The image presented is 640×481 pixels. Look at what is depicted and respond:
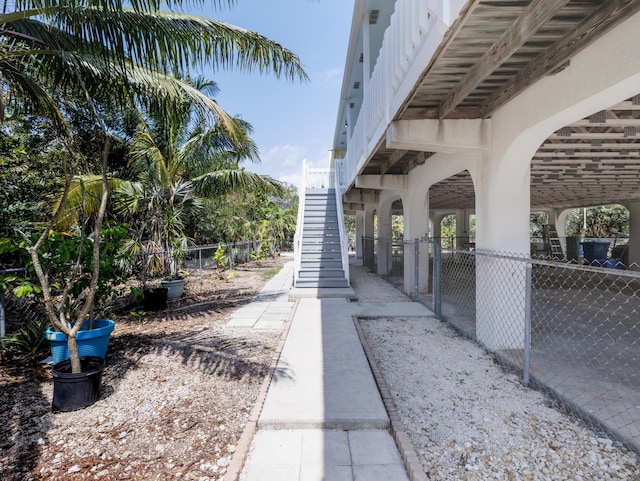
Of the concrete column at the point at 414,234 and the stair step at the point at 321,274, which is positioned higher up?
the concrete column at the point at 414,234

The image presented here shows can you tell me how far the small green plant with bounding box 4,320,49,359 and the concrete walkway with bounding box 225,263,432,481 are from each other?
119 inches

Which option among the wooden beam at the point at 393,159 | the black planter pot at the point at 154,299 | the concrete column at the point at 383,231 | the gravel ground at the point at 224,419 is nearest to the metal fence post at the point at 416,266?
the wooden beam at the point at 393,159

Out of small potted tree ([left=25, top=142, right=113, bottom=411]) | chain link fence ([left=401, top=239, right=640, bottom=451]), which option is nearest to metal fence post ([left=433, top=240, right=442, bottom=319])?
chain link fence ([left=401, top=239, right=640, bottom=451])

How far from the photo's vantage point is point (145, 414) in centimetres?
300

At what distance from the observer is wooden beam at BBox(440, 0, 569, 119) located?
2.28m

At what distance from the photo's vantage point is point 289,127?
51.2 ft

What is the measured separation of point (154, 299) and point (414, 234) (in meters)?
5.79

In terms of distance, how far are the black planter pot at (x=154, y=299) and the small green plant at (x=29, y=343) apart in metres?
2.27

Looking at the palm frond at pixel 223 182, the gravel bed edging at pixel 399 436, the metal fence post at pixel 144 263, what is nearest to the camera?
the gravel bed edging at pixel 399 436

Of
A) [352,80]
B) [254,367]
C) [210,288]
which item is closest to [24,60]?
[254,367]

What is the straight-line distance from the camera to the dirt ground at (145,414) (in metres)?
2.35

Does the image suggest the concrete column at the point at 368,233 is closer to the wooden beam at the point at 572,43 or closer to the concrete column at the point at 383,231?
the concrete column at the point at 383,231

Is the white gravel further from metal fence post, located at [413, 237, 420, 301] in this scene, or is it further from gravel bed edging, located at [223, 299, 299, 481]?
metal fence post, located at [413, 237, 420, 301]

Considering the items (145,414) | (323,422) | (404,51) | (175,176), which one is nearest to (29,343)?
(145,414)
